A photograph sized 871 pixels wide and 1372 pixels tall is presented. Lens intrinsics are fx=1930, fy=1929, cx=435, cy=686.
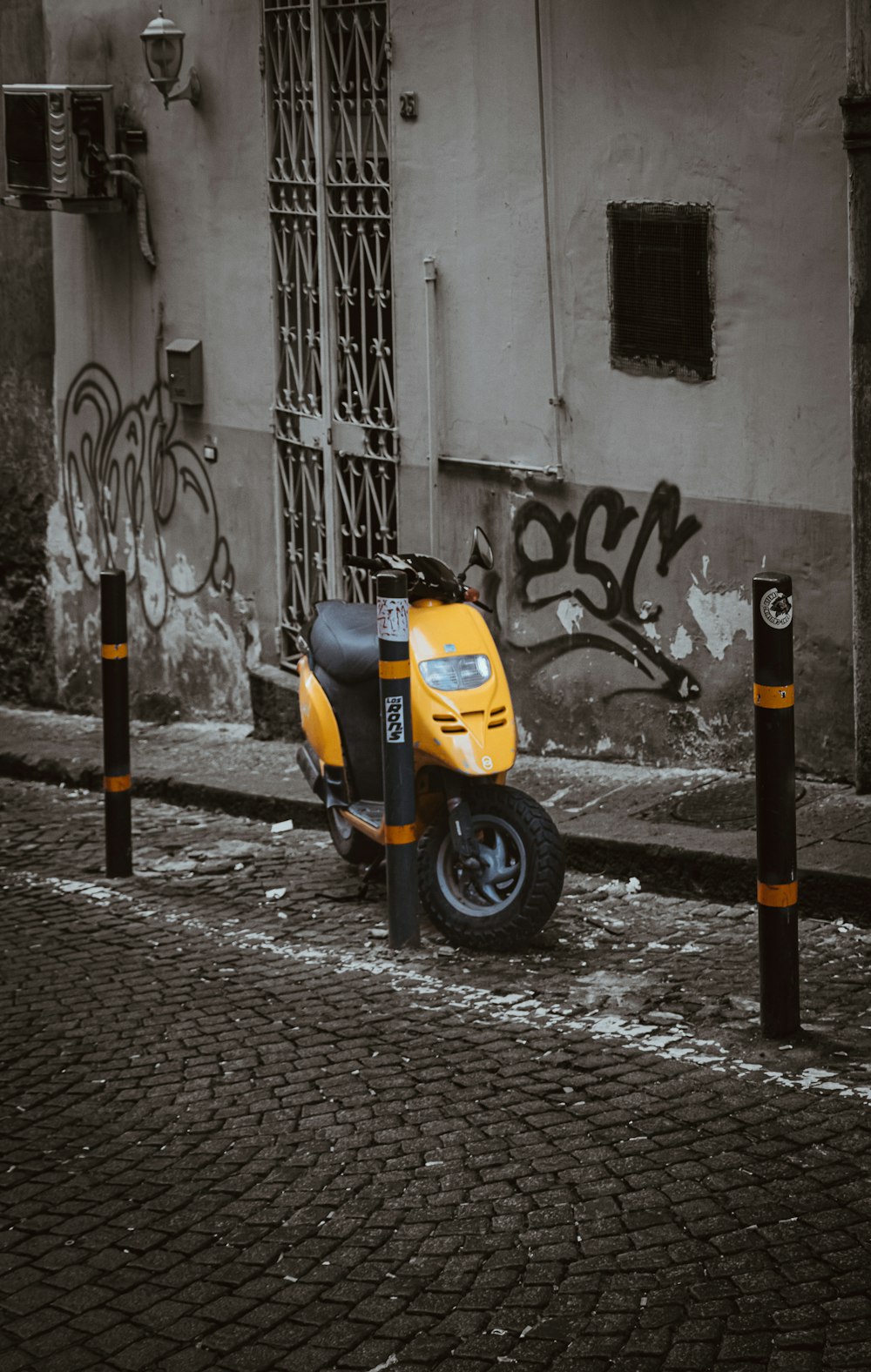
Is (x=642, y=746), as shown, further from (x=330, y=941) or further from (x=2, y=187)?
(x=2, y=187)

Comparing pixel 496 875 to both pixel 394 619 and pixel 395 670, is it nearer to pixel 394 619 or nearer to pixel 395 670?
pixel 395 670

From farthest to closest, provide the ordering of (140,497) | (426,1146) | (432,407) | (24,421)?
(24,421), (140,497), (432,407), (426,1146)

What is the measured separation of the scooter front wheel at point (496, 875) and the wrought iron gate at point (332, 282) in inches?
128

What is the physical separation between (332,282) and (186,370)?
129 cm

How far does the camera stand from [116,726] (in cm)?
755

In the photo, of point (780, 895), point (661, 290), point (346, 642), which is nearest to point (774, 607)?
point (780, 895)

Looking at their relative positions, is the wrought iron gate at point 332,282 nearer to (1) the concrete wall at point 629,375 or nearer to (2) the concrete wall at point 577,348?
(2) the concrete wall at point 577,348

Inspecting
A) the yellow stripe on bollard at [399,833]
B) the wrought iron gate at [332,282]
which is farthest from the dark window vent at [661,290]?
the yellow stripe on bollard at [399,833]

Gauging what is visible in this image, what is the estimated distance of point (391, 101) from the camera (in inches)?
354

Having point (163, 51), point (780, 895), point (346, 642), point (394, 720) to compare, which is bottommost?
point (780, 895)

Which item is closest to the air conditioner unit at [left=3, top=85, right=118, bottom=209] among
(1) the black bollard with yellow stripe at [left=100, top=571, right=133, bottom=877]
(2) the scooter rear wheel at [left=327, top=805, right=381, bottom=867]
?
(1) the black bollard with yellow stripe at [left=100, top=571, right=133, bottom=877]

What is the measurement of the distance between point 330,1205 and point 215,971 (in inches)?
76.9

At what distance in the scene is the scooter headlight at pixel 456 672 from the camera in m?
6.48

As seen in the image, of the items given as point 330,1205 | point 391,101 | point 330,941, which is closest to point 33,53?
point 391,101
